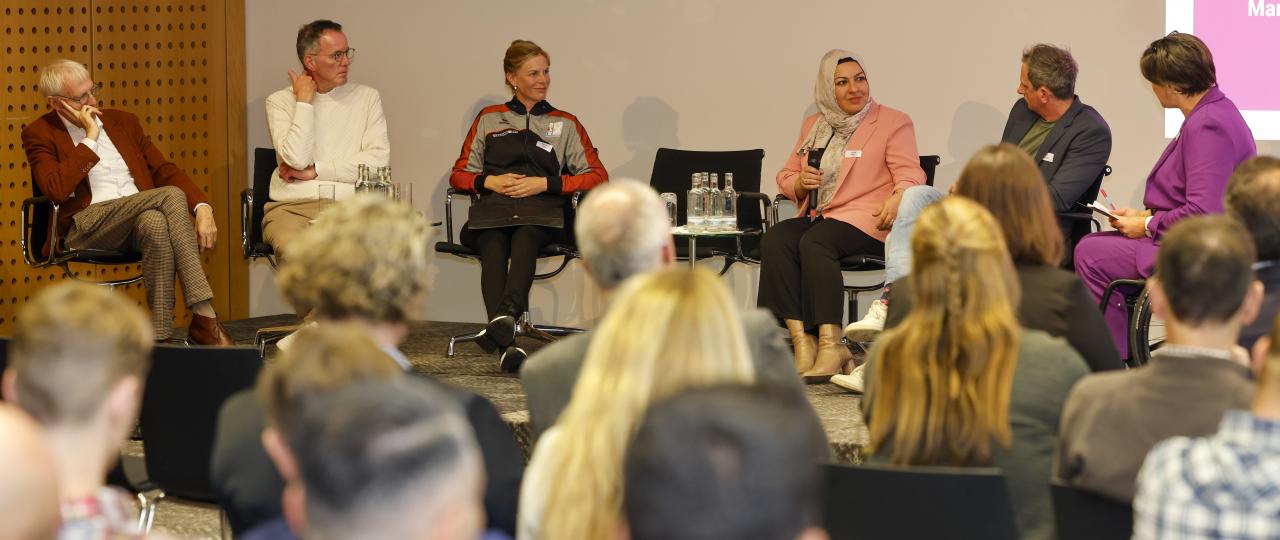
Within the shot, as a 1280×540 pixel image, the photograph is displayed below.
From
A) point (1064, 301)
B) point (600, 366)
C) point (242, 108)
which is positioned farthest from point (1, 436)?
point (242, 108)

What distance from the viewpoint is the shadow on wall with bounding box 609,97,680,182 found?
6.74 meters

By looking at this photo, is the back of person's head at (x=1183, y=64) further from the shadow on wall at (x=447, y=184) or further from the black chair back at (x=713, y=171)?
the shadow on wall at (x=447, y=184)

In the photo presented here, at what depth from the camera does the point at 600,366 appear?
1.64m

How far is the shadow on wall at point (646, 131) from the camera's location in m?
6.74

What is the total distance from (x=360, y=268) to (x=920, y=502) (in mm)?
906

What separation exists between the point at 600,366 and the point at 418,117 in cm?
571

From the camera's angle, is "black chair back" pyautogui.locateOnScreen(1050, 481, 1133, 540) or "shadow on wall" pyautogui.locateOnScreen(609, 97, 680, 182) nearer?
"black chair back" pyautogui.locateOnScreen(1050, 481, 1133, 540)

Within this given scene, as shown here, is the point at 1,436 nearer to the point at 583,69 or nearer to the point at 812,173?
the point at 812,173

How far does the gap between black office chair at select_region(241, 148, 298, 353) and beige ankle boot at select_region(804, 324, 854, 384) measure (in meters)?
2.20

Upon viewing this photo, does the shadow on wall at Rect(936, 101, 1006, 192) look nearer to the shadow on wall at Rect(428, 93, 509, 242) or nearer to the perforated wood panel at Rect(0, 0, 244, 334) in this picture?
the shadow on wall at Rect(428, 93, 509, 242)

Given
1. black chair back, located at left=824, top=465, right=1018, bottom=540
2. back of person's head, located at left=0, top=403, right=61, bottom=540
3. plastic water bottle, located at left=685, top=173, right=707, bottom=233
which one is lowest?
black chair back, located at left=824, top=465, right=1018, bottom=540

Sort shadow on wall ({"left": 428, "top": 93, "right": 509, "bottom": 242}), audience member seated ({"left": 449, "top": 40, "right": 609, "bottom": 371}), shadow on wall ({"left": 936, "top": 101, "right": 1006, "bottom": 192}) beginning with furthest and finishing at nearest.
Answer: shadow on wall ({"left": 428, "top": 93, "right": 509, "bottom": 242}) < shadow on wall ({"left": 936, "top": 101, "right": 1006, "bottom": 192}) < audience member seated ({"left": 449, "top": 40, "right": 609, "bottom": 371})

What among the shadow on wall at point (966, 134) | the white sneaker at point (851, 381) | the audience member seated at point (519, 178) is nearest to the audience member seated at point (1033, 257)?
the white sneaker at point (851, 381)

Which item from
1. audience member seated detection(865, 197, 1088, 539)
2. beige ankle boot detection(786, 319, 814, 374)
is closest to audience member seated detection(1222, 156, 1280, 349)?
audience member seated detection(865, 197, 1088, 539)
